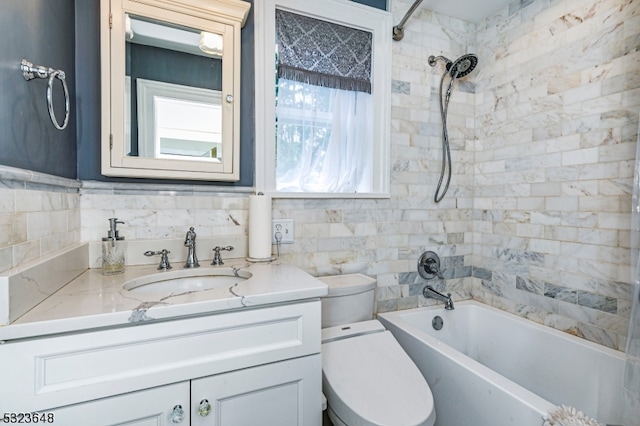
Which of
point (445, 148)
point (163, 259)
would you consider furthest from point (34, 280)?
point (445, 148)

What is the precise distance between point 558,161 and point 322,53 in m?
1.37

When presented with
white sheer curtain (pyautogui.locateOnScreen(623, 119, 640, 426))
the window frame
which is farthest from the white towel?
the window frame

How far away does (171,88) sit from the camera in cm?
136

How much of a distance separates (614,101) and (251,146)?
1674 millimetres

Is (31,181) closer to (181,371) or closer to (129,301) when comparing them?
(129,301)

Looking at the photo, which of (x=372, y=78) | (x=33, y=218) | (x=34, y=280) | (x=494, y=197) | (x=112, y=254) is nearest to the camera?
(x=34, y=280)

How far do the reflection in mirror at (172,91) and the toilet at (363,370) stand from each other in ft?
3.05

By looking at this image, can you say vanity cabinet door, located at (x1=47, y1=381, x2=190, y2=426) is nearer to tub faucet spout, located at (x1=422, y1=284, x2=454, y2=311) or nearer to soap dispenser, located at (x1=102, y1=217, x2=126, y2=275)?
soap dispenser, located at (x1=102, y1=217, x2=126, y2=275)

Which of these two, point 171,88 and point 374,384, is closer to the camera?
point 374,384

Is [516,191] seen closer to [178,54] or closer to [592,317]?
[592,317]

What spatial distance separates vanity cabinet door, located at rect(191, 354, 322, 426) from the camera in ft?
2.91

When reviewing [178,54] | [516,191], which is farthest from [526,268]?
[178,54]

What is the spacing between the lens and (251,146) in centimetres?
156

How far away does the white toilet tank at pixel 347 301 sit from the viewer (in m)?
1.51
